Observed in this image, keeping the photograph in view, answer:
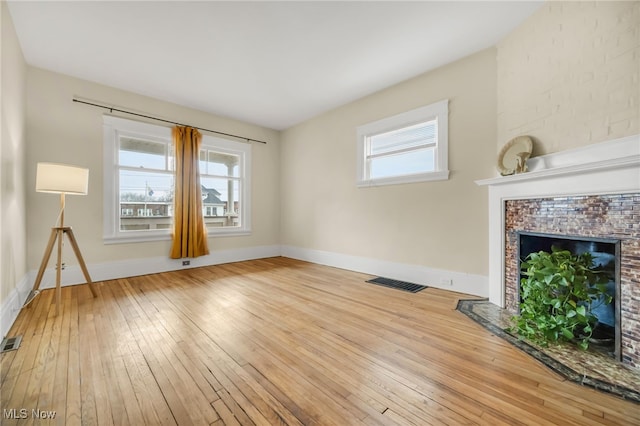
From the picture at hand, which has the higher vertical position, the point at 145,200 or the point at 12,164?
the point at 12,164

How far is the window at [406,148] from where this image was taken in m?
3.01

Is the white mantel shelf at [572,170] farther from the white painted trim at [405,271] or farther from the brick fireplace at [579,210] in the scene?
the white painted trim at [405,271]

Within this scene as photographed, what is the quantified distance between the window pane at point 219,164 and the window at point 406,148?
250 centimetres

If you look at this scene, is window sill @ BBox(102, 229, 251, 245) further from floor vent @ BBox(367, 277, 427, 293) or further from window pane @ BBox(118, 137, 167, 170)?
floor vent @ BBox(367, 277, 427, 293)

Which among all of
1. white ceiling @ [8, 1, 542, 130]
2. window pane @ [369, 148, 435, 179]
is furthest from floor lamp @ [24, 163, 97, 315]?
window pane @ [369, 148, 435, 179]

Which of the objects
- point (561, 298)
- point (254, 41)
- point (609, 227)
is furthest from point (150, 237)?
point (609, 227)

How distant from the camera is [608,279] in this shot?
1.71 m

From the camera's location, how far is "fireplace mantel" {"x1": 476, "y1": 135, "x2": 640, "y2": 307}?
157 centimetres
